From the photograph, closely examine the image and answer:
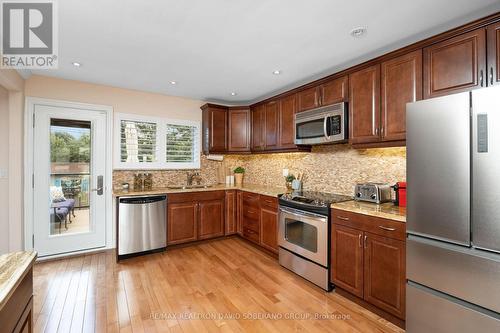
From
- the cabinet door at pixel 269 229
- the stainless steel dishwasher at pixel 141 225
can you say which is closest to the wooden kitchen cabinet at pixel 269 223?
the cabinet door at pixel 269 229

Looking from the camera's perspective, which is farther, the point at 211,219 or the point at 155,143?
the point at 155,143

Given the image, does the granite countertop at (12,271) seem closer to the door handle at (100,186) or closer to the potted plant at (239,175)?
the door handle at (100,186)

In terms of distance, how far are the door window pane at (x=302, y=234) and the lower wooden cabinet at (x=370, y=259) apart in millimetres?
236

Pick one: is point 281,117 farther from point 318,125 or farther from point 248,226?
point 248,226

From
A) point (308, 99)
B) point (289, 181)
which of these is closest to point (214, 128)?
point (289, 181)

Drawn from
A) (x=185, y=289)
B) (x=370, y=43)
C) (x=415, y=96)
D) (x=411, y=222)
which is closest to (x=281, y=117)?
(x=370, y=43)

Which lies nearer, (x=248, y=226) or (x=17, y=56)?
(x=17, y=56)

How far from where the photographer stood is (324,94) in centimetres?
301

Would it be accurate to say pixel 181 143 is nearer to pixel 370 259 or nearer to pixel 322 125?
pixel 322 125

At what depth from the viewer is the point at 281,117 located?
3725 millimetres

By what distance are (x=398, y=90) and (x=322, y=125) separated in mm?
886

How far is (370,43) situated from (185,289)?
128 inches

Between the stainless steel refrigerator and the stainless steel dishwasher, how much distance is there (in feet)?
10.3
